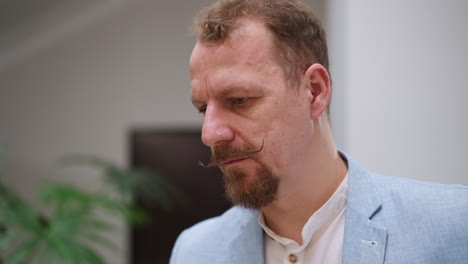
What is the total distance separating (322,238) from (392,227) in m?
0.15

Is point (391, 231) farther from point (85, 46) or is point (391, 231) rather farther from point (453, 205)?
point (85, 46)

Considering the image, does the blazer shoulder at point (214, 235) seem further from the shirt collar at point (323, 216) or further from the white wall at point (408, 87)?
the white wall at point (408, 87)

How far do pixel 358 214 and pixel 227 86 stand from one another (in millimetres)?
386

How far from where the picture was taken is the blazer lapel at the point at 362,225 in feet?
2.79

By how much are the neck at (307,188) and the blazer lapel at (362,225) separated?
0.05 m

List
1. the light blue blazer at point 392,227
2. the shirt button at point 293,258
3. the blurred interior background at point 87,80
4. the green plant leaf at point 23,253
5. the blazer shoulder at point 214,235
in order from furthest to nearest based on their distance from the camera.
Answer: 1. the blurred interior background at point 87,80
2. the green plant leaf at point 23,253
3. the blazer shoulder at point 214,235
4. the shirt button at point 293,258
5. the light blue blazer at point 392,227

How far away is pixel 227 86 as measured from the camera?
33.2 inches

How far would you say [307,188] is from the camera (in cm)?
93

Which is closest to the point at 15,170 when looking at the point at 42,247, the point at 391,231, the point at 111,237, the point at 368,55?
the point at 111,237

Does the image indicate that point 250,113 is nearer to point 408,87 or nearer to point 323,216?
point 323,216

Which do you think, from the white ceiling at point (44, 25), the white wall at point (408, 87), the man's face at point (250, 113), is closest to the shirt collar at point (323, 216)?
the man's face at point (250, 113)

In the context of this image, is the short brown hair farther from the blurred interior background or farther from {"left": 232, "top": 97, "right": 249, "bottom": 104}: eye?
the blurred interior background

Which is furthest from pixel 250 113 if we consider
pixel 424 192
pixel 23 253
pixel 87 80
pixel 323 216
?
pixel 87 80

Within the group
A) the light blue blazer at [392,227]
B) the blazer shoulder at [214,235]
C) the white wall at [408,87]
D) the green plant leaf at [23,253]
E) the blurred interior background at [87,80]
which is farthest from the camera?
the blurred interior background at [87,80]
